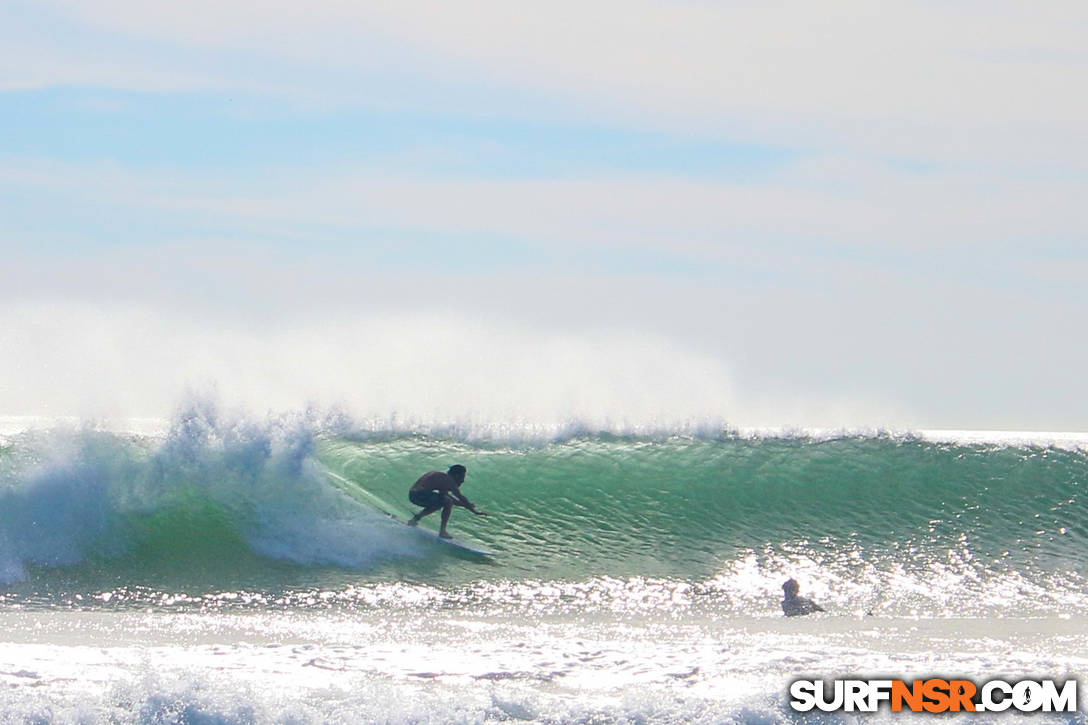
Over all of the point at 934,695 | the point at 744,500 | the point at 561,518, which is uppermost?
the point at 744,500

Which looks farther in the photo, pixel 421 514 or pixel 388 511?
pixel 388 511

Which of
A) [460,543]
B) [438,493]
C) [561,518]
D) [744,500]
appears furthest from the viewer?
[744,500]

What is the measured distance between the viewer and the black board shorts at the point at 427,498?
1353 cm

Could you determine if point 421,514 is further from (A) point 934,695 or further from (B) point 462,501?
(A) point 934,695

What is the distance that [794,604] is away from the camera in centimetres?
1155

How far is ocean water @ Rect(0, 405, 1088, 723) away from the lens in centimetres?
818

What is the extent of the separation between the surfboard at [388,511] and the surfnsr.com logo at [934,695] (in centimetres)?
548

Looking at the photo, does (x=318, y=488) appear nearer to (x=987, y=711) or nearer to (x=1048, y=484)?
(x=987, y=711)

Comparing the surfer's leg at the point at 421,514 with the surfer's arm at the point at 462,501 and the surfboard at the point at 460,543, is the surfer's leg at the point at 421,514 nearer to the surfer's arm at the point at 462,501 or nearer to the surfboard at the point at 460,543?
the surfboard at the point at 460,543

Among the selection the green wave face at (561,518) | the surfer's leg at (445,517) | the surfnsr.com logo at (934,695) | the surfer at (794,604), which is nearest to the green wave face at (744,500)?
the green wave face at (561,518)

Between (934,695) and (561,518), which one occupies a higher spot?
(561,518)

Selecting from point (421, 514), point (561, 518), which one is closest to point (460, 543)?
point (421, 514)

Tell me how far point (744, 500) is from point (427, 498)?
4.37 m

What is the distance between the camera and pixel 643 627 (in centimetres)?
1069
